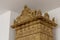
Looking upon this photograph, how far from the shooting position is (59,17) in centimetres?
245

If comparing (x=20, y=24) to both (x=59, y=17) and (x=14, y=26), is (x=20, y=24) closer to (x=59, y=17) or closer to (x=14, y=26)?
(x=14, y=26)

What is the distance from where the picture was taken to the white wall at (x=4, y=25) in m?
2.55

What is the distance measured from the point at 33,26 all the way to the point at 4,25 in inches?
25.7

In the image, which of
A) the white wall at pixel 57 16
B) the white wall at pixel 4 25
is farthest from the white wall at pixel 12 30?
the white wall at pixel 57 16

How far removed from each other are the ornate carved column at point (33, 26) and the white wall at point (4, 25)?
0.19 metres

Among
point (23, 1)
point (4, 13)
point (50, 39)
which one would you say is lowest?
point (50, 39)

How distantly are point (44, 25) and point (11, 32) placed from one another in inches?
23.8

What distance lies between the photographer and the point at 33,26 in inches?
85.8

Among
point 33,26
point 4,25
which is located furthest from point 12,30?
point 33,26

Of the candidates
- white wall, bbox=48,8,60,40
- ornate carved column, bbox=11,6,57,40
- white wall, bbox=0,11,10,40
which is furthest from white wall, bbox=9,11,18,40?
white wall, bbox=48,8,60,40

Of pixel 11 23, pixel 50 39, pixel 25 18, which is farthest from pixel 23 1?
pixel 50 39

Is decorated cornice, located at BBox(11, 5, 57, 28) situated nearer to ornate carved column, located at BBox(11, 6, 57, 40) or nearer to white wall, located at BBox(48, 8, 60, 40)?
ornate carved column, located at BBox(11, 6, 57, 40)

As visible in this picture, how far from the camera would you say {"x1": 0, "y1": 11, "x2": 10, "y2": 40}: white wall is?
2.55 m

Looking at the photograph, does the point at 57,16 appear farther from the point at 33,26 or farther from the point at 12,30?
the point at 12,30
